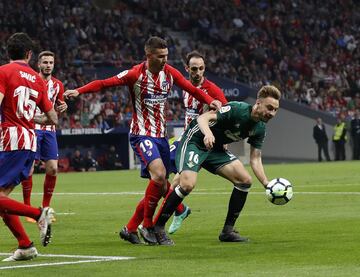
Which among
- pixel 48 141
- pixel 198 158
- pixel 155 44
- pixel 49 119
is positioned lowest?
pixel 48 141

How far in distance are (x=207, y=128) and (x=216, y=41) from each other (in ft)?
128

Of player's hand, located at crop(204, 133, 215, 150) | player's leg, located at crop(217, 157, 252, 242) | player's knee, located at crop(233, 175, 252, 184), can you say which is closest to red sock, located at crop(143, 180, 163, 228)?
player's leg, located at crop(217, 157, 252, 242)

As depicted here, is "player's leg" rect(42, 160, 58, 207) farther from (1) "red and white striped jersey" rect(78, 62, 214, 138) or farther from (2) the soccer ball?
(2) the soccer ball

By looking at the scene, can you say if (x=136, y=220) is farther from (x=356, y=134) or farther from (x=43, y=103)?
(x=356, y=134)

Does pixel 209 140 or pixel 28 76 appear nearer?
pixel 28 76

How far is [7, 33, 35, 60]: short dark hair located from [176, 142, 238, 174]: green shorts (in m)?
2.70

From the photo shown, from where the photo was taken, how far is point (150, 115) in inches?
499

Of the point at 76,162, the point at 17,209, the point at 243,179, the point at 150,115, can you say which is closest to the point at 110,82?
the point at 150,115

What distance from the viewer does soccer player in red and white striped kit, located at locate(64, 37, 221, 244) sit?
12453 millimetres

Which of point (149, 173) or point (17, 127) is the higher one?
point (17, 127)

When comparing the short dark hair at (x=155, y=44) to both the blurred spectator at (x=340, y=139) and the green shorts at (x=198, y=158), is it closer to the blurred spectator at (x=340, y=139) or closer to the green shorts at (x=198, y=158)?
the green shorts at (x=198, y=158)

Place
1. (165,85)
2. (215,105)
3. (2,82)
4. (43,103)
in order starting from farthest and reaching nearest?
(165,85) → (215,105) → (43,103) → (2,82)

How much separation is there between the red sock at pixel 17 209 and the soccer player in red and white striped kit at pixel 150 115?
230cm

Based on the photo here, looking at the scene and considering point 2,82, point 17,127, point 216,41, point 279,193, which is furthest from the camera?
point 216,41
